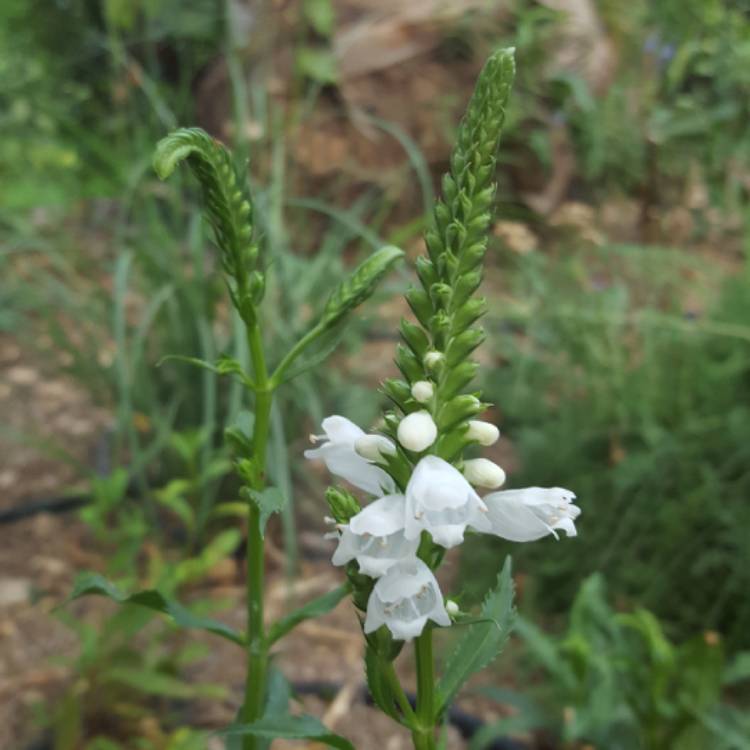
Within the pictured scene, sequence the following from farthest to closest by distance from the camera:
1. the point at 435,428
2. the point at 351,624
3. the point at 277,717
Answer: the point at 351,624
the point at 277,717
the point at 435,428

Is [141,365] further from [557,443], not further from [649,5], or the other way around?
[649,5]

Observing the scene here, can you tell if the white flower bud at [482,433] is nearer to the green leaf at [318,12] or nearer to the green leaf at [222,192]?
the green leaf at [222,192]

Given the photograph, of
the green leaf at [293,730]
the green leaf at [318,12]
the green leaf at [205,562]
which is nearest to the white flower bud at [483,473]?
the green leaf at [293,730]

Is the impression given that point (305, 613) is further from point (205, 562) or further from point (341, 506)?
point (205, 562)

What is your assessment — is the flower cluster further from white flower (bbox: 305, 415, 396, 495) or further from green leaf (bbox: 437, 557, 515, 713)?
green leaf (bbox: 437, 557, 515, 713)

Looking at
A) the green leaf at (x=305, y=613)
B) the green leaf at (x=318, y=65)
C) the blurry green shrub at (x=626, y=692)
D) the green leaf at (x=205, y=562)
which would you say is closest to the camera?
the green leaf at (x=305, y=613)

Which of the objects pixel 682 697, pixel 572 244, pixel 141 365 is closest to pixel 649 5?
pixel 572 244
